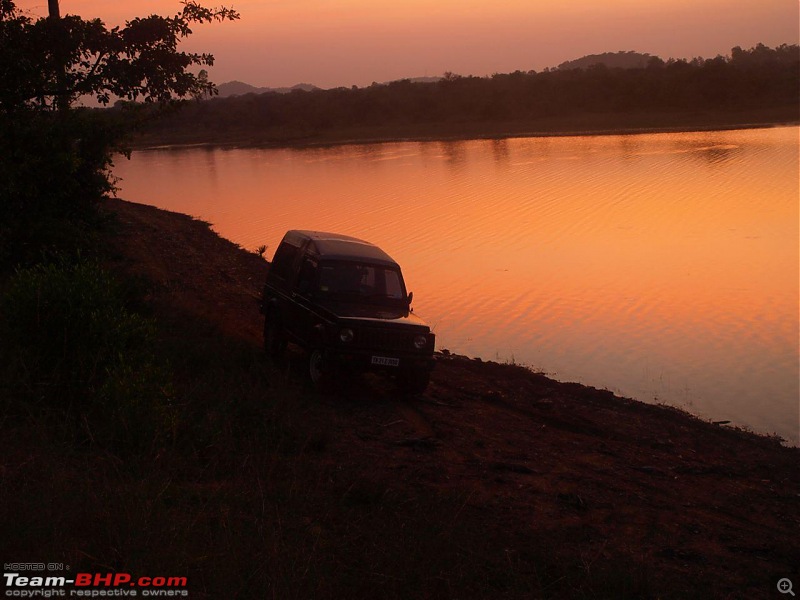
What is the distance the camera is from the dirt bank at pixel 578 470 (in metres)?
7.89

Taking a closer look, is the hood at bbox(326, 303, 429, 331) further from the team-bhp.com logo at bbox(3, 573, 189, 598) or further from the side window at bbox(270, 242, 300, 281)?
the team-bhp.com logo at bbox(3, 573, 189, 598)

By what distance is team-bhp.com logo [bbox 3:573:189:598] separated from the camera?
213 inches

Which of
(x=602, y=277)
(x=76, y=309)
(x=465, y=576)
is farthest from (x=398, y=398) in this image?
(x=602, y=277)

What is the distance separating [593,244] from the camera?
92.7 feet

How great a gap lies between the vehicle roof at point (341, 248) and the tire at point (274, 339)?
137 cm

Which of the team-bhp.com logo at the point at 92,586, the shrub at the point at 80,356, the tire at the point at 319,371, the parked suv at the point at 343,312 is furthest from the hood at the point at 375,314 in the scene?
the team-bhp.com logo at the point at 92,586

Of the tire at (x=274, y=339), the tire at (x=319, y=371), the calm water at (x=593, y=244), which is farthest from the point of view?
the calm water at (x=593, y=244)

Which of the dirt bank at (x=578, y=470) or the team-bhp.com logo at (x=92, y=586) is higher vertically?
the team-bhp.com logo at (x=92, y=586)

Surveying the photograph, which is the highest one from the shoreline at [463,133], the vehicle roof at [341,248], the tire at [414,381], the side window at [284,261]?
the shoreline at [463,133]

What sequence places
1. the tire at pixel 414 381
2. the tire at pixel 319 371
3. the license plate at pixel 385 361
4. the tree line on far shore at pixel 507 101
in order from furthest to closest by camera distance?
the tree line on far shore at pixel 507 101
the tire at pixel 414 381
the tire at pixel 319 371
the license plate at pixel 385 361

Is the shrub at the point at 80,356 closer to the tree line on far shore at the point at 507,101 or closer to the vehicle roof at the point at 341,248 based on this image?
the vehicle roof at the point at 341,248

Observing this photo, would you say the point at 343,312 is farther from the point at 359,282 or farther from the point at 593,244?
the point at 593,244

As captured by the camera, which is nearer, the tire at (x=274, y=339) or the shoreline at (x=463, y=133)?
the tire at (x=274, y=339)

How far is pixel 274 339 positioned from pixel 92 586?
8.68m
